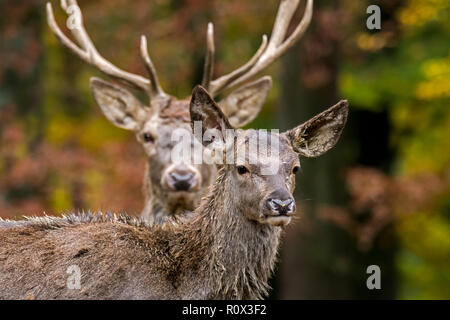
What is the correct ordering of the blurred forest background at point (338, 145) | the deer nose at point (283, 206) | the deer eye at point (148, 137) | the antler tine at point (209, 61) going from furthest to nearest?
the blurred forest background at point (338, 145) → the antler tine at point (209, 61) → the deer eye at point (148, 137) → the deer nose at point (283, 206)

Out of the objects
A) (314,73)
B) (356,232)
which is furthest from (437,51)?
(356,232)

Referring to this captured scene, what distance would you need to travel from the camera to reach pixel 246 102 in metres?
9.86

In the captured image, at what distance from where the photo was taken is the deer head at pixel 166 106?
8562mm

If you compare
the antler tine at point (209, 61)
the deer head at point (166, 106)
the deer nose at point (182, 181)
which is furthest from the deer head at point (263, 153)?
the antler tine at point (209, 61)

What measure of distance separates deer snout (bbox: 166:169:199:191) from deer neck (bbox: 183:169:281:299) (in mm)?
2113

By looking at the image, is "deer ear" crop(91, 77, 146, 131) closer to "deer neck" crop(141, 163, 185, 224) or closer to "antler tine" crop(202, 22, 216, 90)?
"antler tine" crop(202, 22, 216, 90)

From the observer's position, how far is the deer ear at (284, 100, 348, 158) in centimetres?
640

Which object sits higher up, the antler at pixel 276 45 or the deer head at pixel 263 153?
the antler at pixel 276 45

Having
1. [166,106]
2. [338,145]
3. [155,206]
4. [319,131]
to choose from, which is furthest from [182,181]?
[338,145]

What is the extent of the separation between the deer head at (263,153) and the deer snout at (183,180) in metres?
1.86

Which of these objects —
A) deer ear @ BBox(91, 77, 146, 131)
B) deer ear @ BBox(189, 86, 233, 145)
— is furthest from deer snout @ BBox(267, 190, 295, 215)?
deer ear @ BBox(91, 77, 146, 131)

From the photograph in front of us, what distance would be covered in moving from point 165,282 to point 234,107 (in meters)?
4.19

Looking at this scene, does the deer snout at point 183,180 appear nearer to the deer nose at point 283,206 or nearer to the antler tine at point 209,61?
the antler tine at point 209,61

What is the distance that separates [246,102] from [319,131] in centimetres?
337
